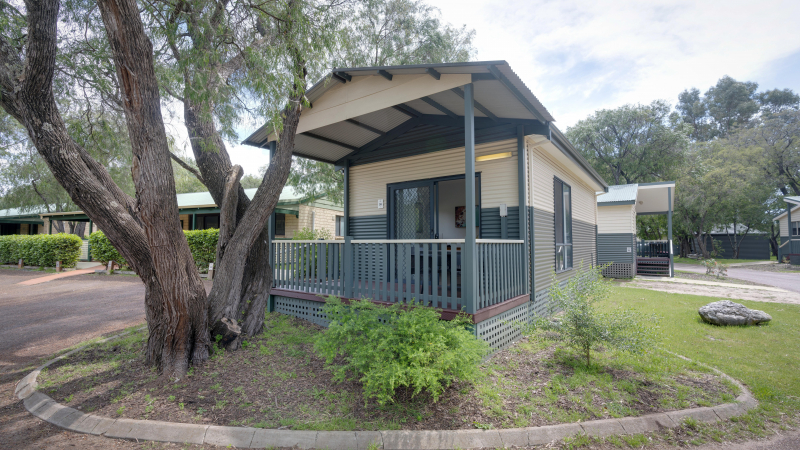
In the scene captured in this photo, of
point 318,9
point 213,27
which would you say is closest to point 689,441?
point 318,9

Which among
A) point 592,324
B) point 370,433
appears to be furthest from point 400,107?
point 370,433

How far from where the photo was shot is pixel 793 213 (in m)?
20.9

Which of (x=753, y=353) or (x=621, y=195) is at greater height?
(x=621, y=195)

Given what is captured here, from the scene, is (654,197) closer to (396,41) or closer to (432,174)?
(396,41)

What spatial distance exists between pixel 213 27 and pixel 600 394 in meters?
6.57

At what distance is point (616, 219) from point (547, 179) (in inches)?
372

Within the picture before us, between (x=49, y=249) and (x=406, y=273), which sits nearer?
(x=406, y=273)

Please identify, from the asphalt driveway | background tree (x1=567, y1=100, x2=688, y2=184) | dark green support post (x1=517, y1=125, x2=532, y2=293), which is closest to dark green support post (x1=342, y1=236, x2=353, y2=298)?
dark green support post (x1=517, y1=125, x2=532, y2=293)

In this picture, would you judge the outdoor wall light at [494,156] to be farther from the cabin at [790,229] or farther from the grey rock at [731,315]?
the cabin at [790,229]

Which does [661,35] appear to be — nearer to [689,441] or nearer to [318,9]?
[318,9]

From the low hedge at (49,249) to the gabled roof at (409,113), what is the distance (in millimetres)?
14302

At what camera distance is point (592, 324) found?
3906 millimetres

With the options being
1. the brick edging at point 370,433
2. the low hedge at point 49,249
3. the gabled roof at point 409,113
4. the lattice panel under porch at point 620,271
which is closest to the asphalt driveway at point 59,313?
the low hedge at point 49,249

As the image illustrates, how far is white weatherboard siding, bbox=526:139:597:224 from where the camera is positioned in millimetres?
6133
